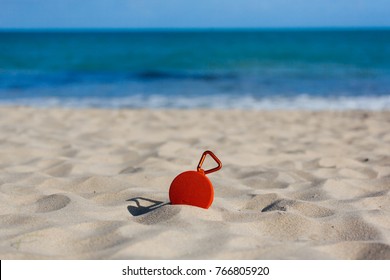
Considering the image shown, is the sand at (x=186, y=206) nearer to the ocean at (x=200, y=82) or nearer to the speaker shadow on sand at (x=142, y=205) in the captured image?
the speaker shadow on sand at (x=142, y=205)

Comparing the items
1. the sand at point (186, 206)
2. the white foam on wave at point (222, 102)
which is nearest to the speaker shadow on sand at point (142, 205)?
the sand at point (186, 206)

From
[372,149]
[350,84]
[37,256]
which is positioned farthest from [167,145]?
[350,84]

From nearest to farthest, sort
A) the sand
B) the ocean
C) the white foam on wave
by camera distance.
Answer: the sand → the white foam on wave → the ocean

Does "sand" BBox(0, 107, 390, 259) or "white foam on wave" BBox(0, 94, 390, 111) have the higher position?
"sand" BBox(0, 107, 390, 259)

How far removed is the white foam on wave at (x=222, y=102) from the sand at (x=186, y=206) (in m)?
3.06

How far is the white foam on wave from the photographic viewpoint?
8.43m

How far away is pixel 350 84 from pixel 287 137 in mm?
8045

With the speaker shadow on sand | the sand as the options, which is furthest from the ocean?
the speaker shadow on sand

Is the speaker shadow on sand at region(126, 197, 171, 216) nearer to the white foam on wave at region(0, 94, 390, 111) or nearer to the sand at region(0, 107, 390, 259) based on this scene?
the sand at region(0, 107, 390, 259)

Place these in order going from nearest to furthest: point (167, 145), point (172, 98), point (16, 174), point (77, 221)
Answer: point (77, 221) < point (16, 174) < point (167, 145) < point (172, 98)

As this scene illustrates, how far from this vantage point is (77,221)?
86.4 inches

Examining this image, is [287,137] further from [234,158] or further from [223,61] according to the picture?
[223,61]

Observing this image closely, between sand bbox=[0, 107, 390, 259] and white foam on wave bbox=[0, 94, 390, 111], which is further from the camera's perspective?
white foam on wave bbox=[0, 94, 390, 111]

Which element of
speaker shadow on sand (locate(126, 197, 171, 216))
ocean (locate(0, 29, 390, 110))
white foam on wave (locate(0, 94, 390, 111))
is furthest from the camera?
ocean (locate(0, 29, 390, 110))
